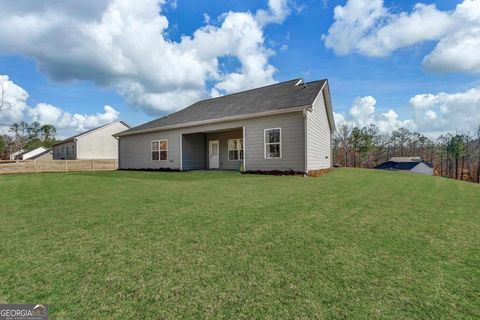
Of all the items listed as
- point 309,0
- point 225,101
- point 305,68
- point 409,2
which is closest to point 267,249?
point 309,0

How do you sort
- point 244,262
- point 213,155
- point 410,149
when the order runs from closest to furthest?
point 244,262, point 213,155, point 410,149

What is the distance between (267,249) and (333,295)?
1.05 meters

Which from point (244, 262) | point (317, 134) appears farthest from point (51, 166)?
point (244, 262)

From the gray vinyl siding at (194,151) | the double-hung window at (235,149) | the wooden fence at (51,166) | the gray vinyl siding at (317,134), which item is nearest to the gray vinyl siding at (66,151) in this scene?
the wooden fence at (51,166)

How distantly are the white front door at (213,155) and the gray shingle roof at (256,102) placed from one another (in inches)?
85.4

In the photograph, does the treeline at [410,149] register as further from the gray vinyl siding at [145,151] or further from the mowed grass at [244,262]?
the mowed grass at [244,262]

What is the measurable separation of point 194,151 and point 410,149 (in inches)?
1896

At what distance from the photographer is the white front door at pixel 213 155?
16.6 metres

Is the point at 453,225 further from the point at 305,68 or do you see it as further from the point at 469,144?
the point at 469,144

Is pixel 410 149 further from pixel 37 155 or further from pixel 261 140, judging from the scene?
pixel 37 155

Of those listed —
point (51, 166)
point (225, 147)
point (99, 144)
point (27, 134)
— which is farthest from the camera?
point (27, 134)

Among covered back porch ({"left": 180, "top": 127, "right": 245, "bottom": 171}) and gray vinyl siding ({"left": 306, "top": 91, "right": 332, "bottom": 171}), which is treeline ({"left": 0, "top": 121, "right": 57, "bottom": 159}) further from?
gray vinyl siding ({"left": 306, "top": 91, "right": 332, "bottom": 171})

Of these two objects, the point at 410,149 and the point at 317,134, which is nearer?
the point at 317,134

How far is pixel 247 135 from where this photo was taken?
1298cm
